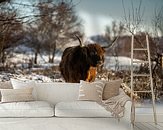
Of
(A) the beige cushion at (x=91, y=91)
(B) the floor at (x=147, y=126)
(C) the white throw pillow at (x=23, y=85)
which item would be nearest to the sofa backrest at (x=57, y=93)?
(C) the white throw pillow at (x=23, y=85)

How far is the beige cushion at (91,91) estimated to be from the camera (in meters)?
4.26

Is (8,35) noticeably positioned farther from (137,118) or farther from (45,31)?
(137,118)

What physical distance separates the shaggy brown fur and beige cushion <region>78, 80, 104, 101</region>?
105 centimetres

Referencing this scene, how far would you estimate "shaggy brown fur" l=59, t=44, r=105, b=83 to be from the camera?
5.40m

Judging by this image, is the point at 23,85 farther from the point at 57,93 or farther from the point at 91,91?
the point at 91,91

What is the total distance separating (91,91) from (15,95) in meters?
1.02

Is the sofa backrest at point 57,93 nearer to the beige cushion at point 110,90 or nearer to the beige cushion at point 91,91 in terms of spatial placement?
the beige cushion at point 91,91

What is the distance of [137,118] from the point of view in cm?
475

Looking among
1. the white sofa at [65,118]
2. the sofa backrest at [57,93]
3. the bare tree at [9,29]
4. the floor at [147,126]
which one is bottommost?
the floor at [147,126]

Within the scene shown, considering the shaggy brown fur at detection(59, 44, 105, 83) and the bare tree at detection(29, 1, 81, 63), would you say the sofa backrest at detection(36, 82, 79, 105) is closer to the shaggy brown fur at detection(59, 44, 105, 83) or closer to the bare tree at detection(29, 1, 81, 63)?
the shaggy brown fur at detection(59, 44, 105, 83)

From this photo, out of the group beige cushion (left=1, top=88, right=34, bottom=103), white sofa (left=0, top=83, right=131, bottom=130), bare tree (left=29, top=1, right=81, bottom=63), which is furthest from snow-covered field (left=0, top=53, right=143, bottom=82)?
white sofa (left=0, top=83, right=131, bottom=130)

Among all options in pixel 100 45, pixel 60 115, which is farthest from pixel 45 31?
pixel 60 115

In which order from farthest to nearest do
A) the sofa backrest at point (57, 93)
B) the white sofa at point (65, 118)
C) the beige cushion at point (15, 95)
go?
the sofa backrest at point (57, 93) → the beige cushion at point (15, 95) → the white sofa at point (65, 118)

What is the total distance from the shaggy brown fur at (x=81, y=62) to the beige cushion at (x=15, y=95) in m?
1.35
